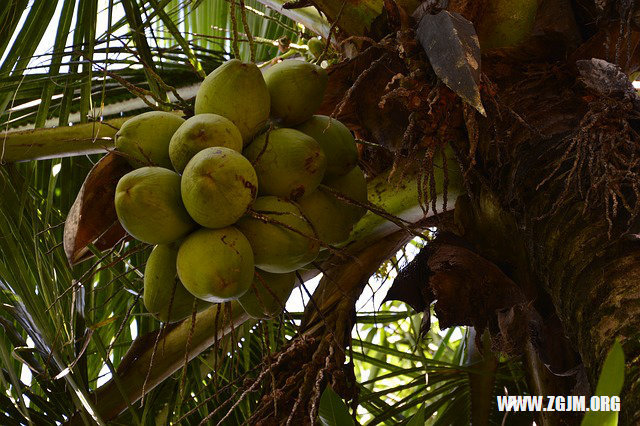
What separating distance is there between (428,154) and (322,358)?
477mm

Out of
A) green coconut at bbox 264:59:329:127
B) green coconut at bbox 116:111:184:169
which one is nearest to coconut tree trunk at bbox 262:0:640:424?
green coconut at bbox 264:59:329:127

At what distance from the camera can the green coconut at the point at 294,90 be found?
1.36 meters

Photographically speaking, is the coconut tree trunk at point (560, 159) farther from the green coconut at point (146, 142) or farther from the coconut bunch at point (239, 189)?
the green coconut at point (146, 142)

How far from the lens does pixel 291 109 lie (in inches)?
54.1

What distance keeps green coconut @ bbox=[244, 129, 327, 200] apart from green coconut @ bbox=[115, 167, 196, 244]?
0.47 ft

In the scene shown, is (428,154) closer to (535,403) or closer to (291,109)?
(291,109)

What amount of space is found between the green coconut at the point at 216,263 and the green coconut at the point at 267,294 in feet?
0.51

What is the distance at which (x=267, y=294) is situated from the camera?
1.36 m

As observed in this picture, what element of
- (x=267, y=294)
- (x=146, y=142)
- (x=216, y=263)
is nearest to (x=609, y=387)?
(x=216, y=263)

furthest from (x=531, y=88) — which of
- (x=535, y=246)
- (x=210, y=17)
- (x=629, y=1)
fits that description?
(x=210, y=17)

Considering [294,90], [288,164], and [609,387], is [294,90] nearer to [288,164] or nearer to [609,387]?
[288,164]

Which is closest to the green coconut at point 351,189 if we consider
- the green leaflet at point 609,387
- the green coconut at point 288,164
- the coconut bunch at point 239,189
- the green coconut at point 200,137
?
the coconut bunch at point 239,189

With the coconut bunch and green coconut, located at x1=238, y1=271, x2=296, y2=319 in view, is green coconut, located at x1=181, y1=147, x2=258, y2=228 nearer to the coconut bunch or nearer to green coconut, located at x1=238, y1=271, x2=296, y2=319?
the coconut bunch

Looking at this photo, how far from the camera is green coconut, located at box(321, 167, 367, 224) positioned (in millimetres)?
1396
